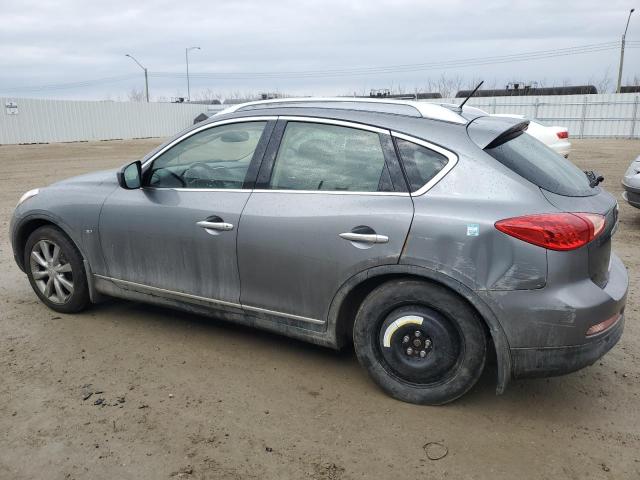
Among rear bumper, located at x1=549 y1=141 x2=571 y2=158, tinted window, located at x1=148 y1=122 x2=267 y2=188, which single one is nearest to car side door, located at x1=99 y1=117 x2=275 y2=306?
tinted window, located at x1=148 y1=122 x2=267 y2=188

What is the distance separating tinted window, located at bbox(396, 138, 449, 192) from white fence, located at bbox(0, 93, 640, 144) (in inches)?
1083

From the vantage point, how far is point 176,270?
3967mm

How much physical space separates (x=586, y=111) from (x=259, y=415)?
3463cm

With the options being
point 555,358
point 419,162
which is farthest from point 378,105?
Answer: point 555,358

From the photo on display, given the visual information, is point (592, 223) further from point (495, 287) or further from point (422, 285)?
point (422, 285)

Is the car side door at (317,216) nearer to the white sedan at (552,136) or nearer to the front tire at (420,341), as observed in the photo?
the front tire at (420,341)

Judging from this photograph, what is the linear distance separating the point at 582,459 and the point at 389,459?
0.94 m

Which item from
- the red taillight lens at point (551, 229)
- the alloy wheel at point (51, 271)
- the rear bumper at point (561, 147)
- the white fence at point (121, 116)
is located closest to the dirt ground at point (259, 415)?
the alloy wheel at point (51, 271)

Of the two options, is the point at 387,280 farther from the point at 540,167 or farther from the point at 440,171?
the point at 540,167

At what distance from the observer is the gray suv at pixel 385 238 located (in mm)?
2920

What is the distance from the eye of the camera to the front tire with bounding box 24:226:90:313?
4520 millimetres

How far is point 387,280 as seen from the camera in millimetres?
3271

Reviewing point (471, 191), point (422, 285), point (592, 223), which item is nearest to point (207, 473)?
point (422, 285)

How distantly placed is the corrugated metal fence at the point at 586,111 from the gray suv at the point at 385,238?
94.5ft
